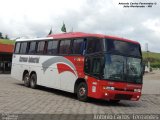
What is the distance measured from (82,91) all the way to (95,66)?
1683 millimetres

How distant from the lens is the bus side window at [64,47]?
822 inches

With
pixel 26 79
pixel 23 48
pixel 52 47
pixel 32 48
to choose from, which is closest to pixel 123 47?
pixel 52 47

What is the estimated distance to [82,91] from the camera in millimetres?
19047

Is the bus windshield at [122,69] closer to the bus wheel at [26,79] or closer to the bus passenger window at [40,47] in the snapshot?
the bus passenger window at [40,47]

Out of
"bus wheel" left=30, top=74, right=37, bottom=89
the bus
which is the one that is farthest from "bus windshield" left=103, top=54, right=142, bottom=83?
"bus wheel" left=30, top=74, right=37, bottom=89

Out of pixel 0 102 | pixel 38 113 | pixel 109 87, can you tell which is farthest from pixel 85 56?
pixel 38 113

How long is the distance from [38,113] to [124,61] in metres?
6.58

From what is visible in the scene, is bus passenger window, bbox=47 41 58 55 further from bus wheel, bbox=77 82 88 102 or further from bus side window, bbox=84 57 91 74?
bus side window, bbox=84 57 91 74

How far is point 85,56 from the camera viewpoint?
61.8 feet

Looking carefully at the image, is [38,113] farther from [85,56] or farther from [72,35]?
[72,35]

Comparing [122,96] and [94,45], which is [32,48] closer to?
[94,45]

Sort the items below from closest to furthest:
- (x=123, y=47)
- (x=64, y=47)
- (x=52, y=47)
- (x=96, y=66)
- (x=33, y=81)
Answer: (x=96, y=66) → (x=123, y=47) → (x=64, y=47) → (x=52, y=47) → (x=33, y=81)

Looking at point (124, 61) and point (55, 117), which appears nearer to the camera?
point (55, 117)

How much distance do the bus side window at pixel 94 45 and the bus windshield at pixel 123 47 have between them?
0.34 m
